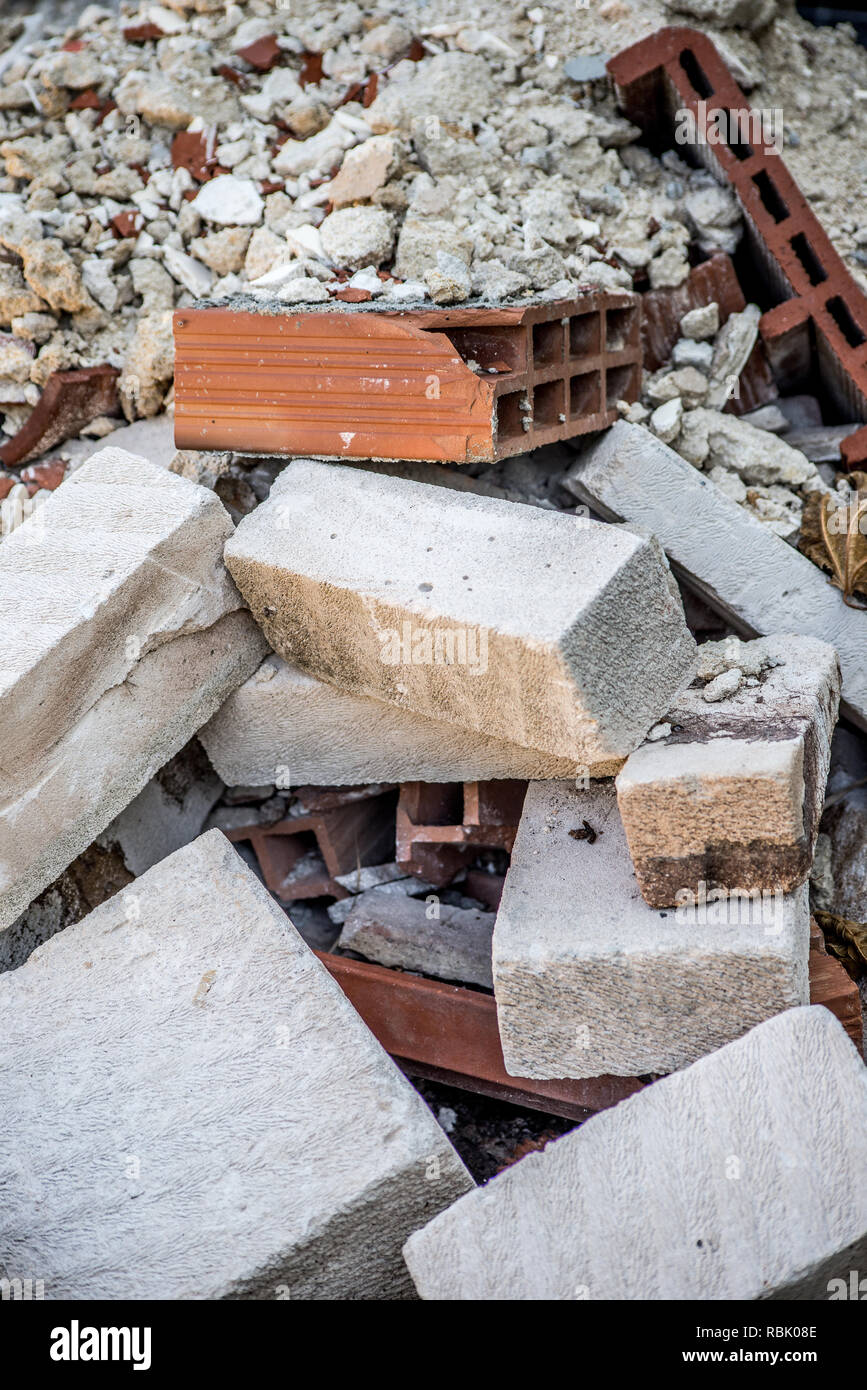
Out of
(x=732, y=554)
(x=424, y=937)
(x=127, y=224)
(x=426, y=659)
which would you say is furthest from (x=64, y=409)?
(x=732, y=554)

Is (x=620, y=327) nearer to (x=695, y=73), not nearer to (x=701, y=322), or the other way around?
(x=701, y=322)

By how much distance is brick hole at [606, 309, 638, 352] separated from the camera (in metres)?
3.35

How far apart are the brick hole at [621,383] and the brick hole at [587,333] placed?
171 mm

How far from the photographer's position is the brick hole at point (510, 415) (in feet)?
9.61

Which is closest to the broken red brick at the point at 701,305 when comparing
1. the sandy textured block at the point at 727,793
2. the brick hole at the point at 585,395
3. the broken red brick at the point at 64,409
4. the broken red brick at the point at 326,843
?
the brick hole at the point at 585,395

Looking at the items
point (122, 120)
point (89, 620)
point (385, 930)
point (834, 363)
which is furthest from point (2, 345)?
point (834, 363)

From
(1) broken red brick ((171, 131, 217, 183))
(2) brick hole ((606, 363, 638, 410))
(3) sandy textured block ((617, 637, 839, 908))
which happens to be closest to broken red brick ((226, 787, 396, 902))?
(3) sandy textured block ((617, 637, 839, 908))

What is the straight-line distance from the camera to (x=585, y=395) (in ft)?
10.6

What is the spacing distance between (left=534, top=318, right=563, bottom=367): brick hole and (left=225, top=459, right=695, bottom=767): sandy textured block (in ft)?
1.89

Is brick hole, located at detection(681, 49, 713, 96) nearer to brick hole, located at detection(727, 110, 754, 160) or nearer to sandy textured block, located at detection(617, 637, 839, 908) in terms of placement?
brick hole, located at detection(727, 110, 754, 160)

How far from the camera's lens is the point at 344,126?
146 inches

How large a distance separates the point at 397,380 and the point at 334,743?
1.02m
